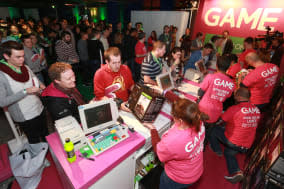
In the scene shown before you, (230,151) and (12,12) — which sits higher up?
(12,12)

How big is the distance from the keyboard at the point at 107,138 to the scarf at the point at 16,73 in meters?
1.18

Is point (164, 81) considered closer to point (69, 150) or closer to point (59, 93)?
point (59, 93)

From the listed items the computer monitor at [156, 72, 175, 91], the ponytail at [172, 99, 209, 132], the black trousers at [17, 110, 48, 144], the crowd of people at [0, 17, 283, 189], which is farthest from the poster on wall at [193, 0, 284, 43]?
the black trousers at [17, 110, 48, 144]

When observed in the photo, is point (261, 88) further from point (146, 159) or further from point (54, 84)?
point (54, 84)

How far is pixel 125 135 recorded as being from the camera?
1.79 metres

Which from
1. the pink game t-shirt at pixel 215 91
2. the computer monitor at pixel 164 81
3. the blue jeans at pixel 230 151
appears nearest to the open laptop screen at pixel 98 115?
the computer monitor at pixel 164 81

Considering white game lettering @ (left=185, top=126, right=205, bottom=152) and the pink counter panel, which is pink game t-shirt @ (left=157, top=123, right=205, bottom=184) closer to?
white game lettering @ (left=185, top=126, right=205, bottom=152)

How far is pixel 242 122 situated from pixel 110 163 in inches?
74.0

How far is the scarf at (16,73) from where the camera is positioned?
6.06 ft

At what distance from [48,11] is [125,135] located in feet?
68.3

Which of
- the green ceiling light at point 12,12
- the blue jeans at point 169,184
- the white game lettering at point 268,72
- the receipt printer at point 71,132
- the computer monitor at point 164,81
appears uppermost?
the green ceiling light at point 12,12

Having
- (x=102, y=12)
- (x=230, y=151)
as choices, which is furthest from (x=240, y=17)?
(x=102, y=12)

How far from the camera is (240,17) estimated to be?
20.2 ft

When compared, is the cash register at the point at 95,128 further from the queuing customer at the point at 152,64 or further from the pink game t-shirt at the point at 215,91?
the pink game t-shirt at the point at 215,91
